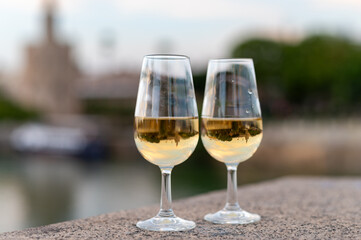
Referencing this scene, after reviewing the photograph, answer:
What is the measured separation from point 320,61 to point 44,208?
30.6 metres

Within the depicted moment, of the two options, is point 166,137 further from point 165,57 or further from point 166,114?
point 165,57

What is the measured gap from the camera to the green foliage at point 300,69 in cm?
4739

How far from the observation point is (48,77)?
61.7 metres

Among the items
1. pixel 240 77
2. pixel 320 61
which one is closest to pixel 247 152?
pixel 240 77

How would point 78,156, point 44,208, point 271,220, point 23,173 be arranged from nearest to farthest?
1. point 271,220
2. point 44,208
3. point 23,173
4. point 78,156

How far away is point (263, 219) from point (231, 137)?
35cm

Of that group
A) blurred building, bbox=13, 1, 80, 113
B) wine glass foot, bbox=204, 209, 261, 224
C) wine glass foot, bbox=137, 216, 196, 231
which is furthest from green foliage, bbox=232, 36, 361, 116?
wine glass foot, bbox=137, 216, 196, 231

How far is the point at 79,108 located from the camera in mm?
64875

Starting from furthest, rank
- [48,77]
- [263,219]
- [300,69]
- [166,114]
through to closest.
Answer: [48,77]
[300,69]
[263,219]
[166,114]

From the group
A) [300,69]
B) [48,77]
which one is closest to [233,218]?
[300,69]

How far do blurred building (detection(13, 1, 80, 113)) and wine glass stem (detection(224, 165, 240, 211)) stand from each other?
59.9m

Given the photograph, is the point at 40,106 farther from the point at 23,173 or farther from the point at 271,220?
the point at 271,220

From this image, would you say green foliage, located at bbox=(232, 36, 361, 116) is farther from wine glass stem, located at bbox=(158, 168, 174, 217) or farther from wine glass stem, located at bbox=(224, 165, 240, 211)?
wine glass stem, located at bbox=(158, 168, 174, 217)

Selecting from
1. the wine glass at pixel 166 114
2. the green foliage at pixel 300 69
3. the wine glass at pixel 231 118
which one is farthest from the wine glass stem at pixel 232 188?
the green foliage at pixel 300 69
